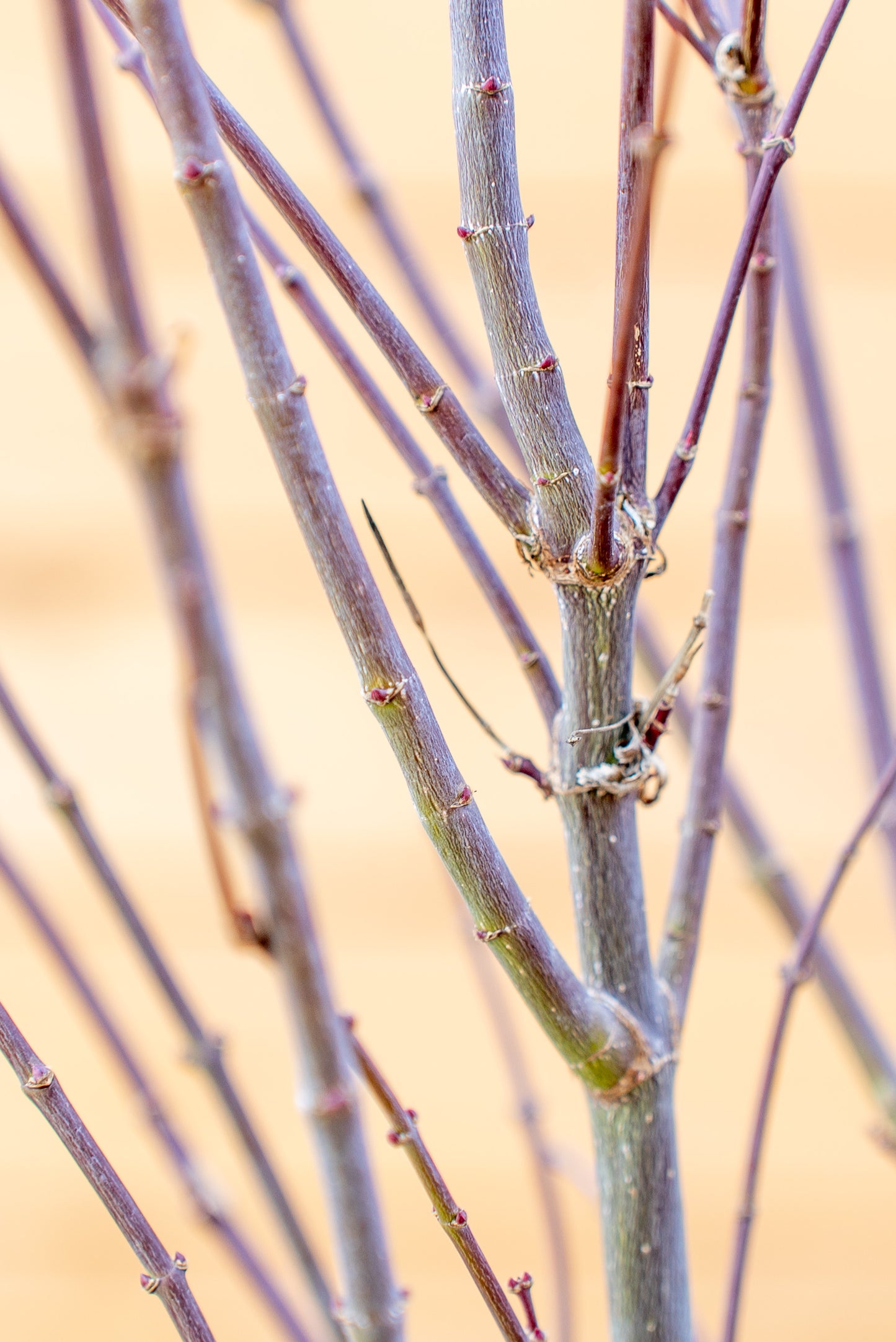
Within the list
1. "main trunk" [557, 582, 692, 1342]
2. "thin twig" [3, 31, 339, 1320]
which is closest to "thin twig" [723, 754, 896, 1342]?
"main trunk" [557, 582, 692, 1342]

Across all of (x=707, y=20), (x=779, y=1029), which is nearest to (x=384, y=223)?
(x=707, y=20)

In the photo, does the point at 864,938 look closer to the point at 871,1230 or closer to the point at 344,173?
the point at 871,1230

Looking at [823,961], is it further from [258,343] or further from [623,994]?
[258,343]

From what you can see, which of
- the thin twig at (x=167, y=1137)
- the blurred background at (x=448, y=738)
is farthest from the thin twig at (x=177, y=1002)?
the blurred background at (x=448, y=738)

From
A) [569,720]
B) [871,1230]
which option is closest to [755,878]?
[569,720]

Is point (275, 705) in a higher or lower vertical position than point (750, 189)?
higher
